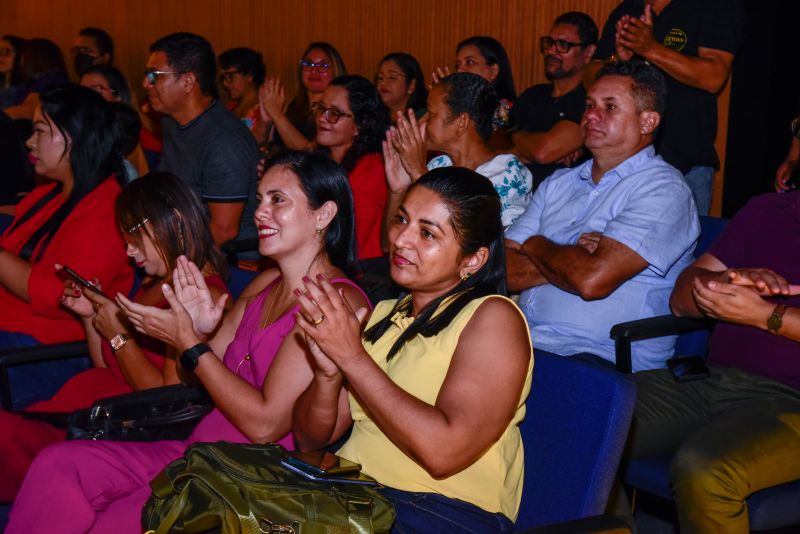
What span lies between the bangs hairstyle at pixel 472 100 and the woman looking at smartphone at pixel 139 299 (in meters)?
1.29

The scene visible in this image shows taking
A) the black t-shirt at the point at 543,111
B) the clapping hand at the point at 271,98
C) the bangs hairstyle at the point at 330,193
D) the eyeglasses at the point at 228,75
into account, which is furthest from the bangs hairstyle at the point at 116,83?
the bangs hairstyle at the point at 330,193

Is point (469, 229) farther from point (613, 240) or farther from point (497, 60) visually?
point (497, 60)

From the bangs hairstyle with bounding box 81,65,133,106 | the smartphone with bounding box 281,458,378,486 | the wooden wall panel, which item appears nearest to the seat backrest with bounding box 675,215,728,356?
the smartphone with bounding box 281,458,378,486

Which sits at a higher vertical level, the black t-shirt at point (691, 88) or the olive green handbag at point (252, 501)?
the black t-shirt at point (691, 88)

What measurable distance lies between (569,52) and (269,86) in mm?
1690

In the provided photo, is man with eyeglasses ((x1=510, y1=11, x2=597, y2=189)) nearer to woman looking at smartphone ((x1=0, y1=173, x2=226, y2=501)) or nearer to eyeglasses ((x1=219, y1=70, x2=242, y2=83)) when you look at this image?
woman looking at smartphone ((x1=0, y1=173, x2=226, y2=501))

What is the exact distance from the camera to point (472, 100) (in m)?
3.89

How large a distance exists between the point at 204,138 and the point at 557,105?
173 centimetres

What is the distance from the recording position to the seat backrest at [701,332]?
3078 millimetres

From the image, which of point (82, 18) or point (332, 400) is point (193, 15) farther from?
point (332, 400)

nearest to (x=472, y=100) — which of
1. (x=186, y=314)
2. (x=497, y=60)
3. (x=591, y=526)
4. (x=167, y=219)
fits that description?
(x=497, y=60)

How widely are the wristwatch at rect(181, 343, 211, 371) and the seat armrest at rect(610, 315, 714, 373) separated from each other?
3.99 ft

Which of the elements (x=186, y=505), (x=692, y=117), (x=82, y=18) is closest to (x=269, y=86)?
(x=692, y=117)

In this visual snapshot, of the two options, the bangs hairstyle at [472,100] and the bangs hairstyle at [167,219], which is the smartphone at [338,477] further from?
the bangs hairstyle at [472,100]
